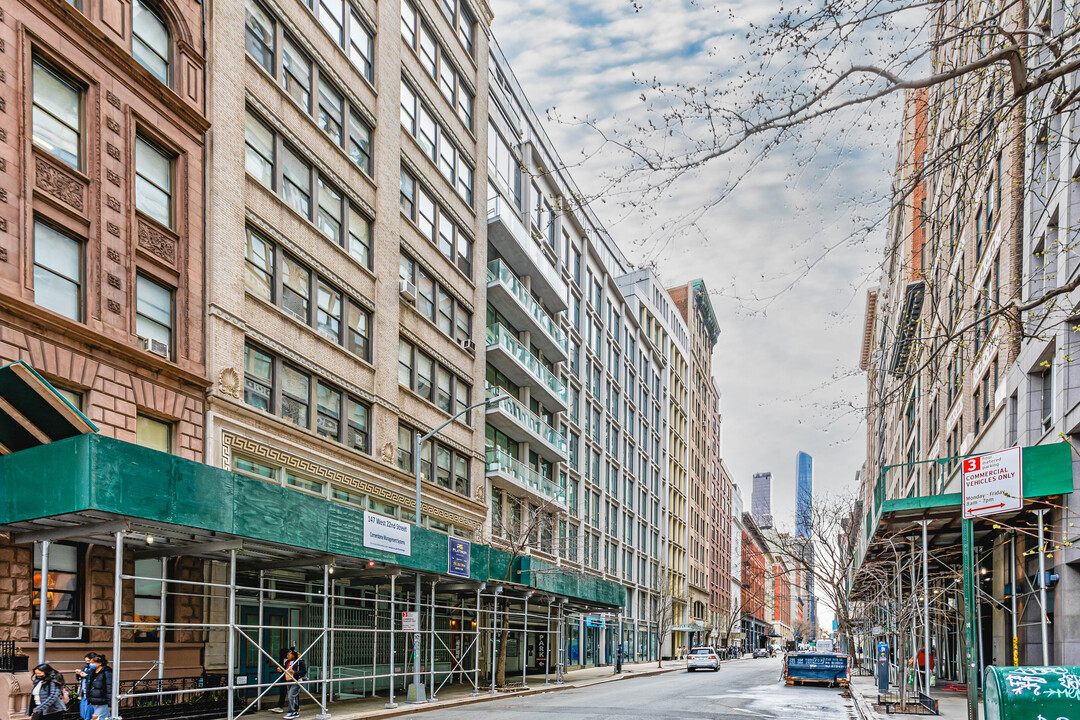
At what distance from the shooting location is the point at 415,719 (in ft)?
67.2

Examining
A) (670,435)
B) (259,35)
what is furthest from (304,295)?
(670,435)

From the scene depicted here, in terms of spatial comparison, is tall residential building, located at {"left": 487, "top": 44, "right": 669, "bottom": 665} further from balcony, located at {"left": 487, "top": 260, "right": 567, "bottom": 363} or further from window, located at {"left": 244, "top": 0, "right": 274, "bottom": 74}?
window, located at {"left": 244, "top": 0, "right": 274, "bottom": 74}

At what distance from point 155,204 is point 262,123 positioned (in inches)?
215

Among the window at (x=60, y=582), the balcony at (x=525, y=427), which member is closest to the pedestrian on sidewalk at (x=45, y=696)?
the window at (x=60, y=582)

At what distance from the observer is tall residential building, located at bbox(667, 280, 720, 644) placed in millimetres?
97062

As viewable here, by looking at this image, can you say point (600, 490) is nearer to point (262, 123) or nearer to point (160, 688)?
point (262, 123)

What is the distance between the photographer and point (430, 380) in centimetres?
3488

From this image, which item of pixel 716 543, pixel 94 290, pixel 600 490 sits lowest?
pixel 716 543

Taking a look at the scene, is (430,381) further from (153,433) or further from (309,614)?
(153,433)

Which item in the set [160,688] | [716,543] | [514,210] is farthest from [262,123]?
[716,543]

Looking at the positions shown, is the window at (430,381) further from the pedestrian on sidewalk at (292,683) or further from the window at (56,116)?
the window at (56,116)

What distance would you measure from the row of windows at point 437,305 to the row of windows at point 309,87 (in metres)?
4.22

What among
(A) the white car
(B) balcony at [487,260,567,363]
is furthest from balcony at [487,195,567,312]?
(A) the white car

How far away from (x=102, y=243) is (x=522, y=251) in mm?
27353
